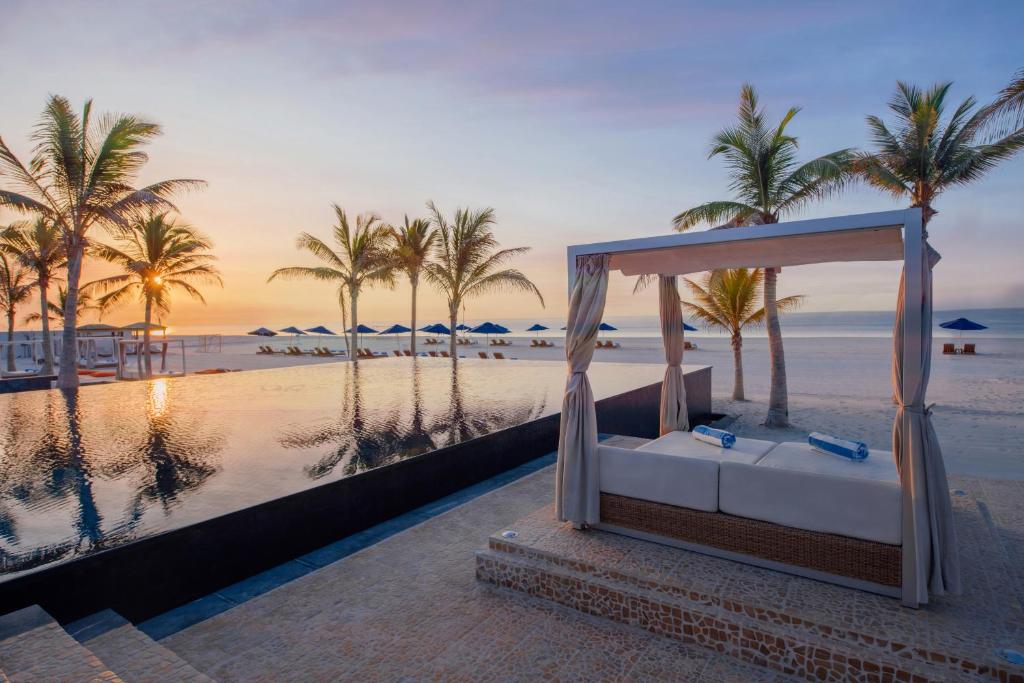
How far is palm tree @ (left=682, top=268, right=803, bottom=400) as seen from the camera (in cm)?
1180

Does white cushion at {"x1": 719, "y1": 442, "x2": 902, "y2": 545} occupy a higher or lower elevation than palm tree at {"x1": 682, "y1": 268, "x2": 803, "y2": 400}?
lower

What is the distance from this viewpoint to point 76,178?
32.9ft

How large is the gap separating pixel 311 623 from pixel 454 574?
825mm

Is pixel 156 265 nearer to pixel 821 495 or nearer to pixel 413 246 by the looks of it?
pixel 413 246

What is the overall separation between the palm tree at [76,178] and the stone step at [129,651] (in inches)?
410

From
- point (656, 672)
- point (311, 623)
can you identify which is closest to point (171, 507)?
point (311, 623)

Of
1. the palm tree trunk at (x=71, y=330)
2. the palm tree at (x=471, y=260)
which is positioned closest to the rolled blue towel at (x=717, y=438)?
the palm tree at (x=471, y=260)

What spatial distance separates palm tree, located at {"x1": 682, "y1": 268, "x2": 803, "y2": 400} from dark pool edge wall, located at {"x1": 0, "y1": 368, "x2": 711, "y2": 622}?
8.56 metres

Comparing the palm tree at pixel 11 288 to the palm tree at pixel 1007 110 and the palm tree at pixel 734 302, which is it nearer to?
the palm tree at pixel 734 302

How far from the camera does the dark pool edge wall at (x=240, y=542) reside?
7.65ft

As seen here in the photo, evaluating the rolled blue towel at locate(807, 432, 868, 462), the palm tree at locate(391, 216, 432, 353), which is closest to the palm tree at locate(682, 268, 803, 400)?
the palm tree at locate(391, 216, 432, 353)

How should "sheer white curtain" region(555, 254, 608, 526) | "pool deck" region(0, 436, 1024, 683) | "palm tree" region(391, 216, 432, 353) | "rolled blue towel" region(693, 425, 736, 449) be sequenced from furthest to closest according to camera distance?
"palm tree" region(391, 216, 432, 353) → "rolled blue towel" region(693, 425, 736, 449) → "sheer white curtain" region(555, 254, 608, 526) → "pool deck" region(0, 436, 1024, 683)

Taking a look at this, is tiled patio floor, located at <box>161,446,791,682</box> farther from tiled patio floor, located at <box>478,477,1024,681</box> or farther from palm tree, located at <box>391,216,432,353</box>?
palm tree, located at <box>391,216,432,353</box>

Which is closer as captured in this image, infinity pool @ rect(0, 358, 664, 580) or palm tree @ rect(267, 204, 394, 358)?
infinity pool @ rect(0, 358, 664, 580)
